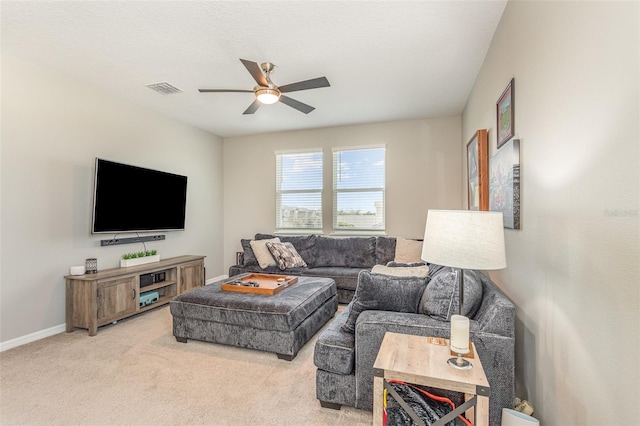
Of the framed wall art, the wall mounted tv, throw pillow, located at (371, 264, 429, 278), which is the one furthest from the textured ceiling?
throw pillow, located at (371, 264, 429, 278)

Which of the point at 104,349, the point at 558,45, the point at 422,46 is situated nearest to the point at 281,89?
the point at 422,46

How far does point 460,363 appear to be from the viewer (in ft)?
4.51

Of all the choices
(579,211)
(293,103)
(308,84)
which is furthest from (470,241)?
(293,103)

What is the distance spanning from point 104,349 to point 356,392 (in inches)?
96.7

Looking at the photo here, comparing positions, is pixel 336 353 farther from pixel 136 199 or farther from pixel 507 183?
pixel 136 199

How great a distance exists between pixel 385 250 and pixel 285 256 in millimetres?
1524

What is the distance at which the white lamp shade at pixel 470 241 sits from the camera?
1.32 m

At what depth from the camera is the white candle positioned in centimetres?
140

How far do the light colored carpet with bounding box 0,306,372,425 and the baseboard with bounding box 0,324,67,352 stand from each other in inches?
3.0

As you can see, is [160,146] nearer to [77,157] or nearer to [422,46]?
[77,157]

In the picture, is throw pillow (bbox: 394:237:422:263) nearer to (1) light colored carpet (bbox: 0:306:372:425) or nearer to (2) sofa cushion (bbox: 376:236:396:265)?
(2) sofa cushion (bbox: 376:236:396:265)

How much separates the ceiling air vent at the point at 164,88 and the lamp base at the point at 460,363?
3.86 metres

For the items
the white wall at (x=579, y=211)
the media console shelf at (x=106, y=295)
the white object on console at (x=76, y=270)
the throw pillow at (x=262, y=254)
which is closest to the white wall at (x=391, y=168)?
the throw pillow at (x=262, y=254)

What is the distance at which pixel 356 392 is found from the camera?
1.87m
